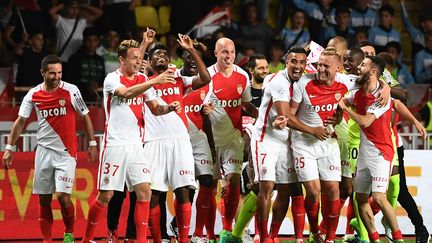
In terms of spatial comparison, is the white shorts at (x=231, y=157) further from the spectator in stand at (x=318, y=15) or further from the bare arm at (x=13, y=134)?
the spectator in stand at (x=318, y=15)

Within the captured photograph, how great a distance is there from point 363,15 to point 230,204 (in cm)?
770

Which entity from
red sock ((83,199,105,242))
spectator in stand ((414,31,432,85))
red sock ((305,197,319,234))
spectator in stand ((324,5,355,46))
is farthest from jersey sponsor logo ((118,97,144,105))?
spectator in stand ((414,31,432,85))

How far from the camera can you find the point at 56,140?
15172 millimetres

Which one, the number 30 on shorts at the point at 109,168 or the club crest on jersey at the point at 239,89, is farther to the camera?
the club crest on jersey at the point at 239,89

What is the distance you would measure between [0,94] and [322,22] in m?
6.27

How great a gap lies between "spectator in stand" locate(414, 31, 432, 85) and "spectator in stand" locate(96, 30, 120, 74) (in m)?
5.47

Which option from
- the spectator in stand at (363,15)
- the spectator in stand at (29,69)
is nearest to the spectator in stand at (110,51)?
the spectator in stand at (29,69)

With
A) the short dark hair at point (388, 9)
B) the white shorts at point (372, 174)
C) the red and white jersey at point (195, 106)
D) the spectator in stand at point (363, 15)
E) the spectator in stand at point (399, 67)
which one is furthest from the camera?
the short dark hair at point (388, 9)

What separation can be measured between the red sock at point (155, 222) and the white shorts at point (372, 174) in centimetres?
233

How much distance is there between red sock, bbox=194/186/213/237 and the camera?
603 inches

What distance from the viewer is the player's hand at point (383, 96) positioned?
14.2 m

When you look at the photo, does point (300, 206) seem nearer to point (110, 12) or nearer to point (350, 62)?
point (350, 62)

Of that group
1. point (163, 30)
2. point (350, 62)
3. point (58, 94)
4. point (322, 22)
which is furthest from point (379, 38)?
point (58, 94)

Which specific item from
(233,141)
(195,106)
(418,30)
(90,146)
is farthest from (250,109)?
(418,30)
